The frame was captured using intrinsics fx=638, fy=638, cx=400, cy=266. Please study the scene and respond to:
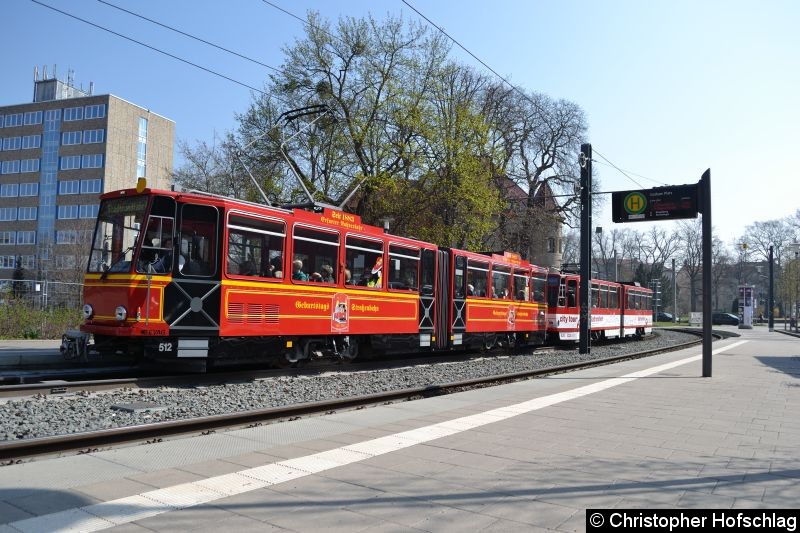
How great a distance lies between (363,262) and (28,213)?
235 feet

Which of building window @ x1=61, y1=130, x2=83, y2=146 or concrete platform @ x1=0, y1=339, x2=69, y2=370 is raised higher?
building window @ x1=61, y1=130, x2=83, y2=146

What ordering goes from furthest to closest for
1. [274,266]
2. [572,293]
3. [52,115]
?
[52,115]
[572,293]
[274,266]

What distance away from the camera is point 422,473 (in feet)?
18.5

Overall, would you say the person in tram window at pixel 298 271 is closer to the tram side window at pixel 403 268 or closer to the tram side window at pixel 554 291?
the tram side window at pixel 403 268

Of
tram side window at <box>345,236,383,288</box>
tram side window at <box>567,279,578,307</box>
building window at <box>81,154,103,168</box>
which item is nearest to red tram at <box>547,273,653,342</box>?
tram side window at <box>567,279,578,307</box>

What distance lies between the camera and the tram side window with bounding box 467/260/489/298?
19.5 meters

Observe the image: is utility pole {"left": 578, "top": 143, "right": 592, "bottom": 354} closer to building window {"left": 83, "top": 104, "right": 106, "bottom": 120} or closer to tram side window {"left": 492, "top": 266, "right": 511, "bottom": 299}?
tram side window {"left": 492, "top": 266, "right": 511, "bottom": 299}

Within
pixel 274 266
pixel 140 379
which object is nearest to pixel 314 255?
pixel 274 266

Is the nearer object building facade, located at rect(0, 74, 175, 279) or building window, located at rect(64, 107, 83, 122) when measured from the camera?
building facade, located at rect(0, 74, 175, 279)

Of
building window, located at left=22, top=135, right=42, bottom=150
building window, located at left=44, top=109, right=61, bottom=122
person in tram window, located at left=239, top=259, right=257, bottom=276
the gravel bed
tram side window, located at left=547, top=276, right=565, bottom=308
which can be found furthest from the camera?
building window, located at left=22, top=135, right=42, bottom=150

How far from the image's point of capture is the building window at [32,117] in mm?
73188

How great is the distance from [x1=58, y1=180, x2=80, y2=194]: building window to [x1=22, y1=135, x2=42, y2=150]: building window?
20.8 feet

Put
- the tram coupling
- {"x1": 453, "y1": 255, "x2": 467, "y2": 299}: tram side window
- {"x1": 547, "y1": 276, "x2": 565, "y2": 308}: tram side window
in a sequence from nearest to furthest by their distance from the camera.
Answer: the tram coupling < {"x1": 453, "y1": 255, "x2": 467, "y2": 299}: tram side window < {"x1": 547, "y1": 276, "x2": 565, "y2": 308}: tram side window

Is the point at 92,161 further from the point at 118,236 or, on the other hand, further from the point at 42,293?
the point at 118,236
